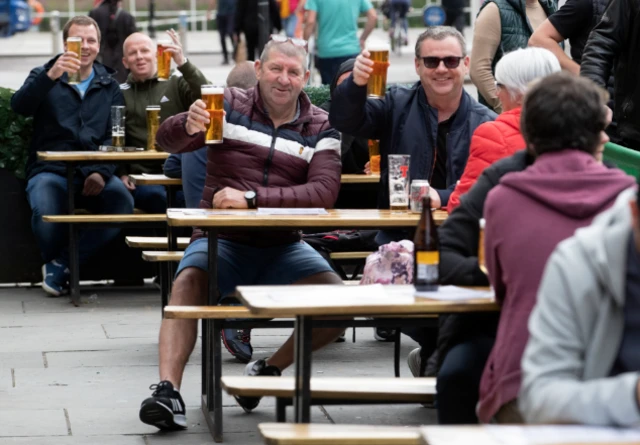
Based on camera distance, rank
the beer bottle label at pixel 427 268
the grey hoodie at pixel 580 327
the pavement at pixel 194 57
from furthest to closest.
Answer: the pavement at pixel 194 57 → the beer bottle label at pixel 427 268 → the grey hoodie at pixel 580 327

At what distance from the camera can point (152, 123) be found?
9.09 meters

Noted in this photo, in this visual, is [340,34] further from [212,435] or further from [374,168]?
[212,435]

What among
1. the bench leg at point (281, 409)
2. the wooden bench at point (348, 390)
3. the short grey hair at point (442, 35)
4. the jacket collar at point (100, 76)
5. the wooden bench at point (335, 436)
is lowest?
the bench leg at point (281, 409)

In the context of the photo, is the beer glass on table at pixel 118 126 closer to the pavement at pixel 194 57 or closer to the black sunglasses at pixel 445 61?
the black sunglasses at pixel 445 61

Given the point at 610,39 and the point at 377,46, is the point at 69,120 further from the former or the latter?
the point at 610,39

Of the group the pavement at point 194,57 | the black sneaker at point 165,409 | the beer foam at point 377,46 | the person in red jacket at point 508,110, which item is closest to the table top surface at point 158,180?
the beer foam at point 377,46

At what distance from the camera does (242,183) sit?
20.9ft

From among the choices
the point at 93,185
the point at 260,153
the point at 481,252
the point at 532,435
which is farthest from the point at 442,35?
the point at 93,185

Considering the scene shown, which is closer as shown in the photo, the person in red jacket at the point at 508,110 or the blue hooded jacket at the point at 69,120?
the person in red jacket at the point at 508,110

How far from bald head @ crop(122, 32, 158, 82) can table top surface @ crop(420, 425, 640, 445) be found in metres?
6.95

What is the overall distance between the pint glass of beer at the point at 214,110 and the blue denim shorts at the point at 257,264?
483mm

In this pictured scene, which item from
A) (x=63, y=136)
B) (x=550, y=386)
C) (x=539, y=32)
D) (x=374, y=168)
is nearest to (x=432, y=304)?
(x=550, y=386)

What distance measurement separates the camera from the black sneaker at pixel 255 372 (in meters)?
5.97

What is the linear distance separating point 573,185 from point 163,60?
17.4ft
